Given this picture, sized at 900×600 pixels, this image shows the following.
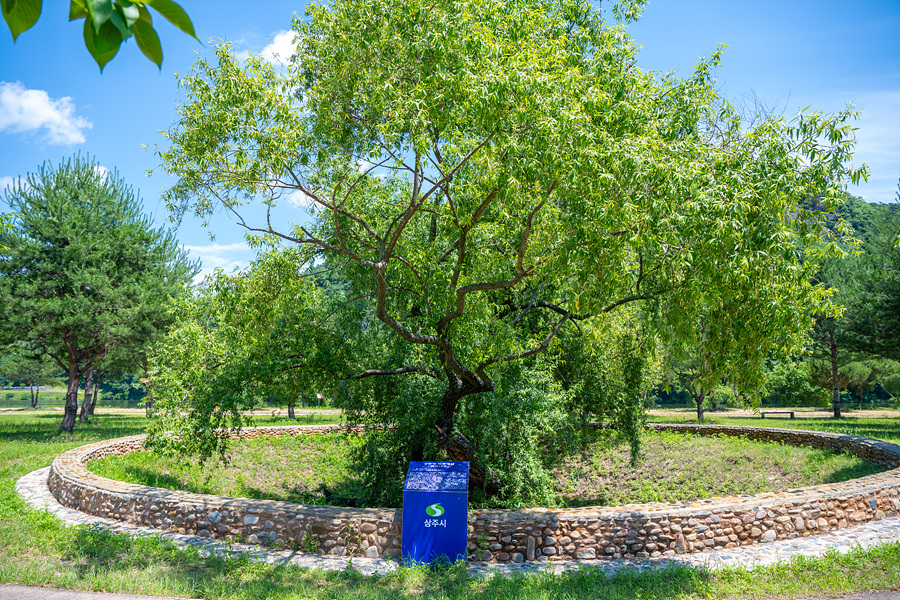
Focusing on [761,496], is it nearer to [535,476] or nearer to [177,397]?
[535,476]

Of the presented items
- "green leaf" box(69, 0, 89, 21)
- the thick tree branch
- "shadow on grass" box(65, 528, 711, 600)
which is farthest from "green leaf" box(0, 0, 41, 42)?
the thick tree branch

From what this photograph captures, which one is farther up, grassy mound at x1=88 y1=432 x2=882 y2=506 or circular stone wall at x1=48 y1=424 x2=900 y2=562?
circular stone wall at x1=48 y1=424 x2=900 y2=562

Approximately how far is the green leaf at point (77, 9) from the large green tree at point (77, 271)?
20084 mm

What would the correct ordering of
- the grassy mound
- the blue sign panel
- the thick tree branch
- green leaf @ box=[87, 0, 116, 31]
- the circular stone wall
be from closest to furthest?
green leaf @ box=[87, 0, 116, 31] < the blue sign panel < the circular stone wall < the thick tree branch < the grassy mound

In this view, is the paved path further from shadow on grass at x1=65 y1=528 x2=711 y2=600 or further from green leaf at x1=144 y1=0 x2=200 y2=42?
green leaf at x1=144 y1=0 x2=200 y2=42

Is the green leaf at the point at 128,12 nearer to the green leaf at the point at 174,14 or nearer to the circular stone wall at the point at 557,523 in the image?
the green leaf at the point at 174,14

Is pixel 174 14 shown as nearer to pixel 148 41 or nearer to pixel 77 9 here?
pixel 148 41

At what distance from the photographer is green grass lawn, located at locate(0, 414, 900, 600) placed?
5902 mm

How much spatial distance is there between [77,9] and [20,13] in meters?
0.14

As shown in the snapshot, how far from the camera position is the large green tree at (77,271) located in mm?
19859

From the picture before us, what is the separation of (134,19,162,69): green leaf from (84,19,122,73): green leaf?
0.15 feet

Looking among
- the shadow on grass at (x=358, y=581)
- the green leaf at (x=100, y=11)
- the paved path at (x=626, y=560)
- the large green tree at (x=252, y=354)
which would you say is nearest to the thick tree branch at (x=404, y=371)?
the large green tree at (x=252, y=354)

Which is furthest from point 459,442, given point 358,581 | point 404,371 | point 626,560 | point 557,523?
point 358,581

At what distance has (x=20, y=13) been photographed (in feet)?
4.25
